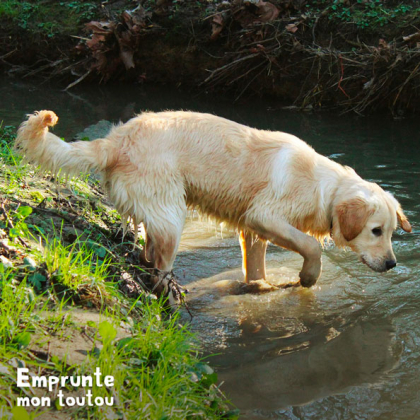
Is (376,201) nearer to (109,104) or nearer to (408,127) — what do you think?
(408,127)

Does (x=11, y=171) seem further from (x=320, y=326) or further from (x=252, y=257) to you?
(x=320, y=326)

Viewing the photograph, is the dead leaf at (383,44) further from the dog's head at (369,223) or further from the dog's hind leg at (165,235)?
the dog's hind leg at (165,235)

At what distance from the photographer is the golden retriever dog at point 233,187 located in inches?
176

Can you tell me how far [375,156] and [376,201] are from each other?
418 centimetres

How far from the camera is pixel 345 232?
4672mm

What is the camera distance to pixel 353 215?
4.59m

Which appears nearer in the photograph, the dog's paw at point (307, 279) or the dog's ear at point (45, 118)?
the dog's ear at point (45, 118)

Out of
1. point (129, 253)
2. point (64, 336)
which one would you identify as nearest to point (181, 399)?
point (64, 336)

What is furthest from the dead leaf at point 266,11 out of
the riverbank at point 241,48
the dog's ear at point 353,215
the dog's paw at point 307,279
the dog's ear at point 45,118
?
the dog's ear at point 45,118

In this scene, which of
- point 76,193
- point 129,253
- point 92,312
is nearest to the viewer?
point 92,312

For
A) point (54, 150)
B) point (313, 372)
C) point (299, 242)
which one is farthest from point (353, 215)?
point (54, 150)

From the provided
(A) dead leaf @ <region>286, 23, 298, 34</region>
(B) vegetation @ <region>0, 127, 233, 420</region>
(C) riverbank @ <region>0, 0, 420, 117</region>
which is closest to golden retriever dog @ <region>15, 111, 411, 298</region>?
(B) vegetation @ <region>0, 127, 233, 420</region>

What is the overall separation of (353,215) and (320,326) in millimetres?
945

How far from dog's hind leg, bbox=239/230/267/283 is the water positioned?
200 millimetres
